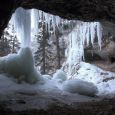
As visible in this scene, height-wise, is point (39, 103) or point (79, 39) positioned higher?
point (79, 39)

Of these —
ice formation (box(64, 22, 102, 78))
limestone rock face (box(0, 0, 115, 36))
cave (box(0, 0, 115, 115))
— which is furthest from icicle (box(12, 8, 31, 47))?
ice formation (box(64, 22, 102, 78))

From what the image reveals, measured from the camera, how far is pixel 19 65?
34.4ft

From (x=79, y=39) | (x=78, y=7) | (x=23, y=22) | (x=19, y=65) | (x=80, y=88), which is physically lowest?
(x=80, y=88)

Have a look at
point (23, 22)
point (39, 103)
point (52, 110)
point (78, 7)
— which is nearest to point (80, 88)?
point (78, 7)

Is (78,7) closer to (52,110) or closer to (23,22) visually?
(23,22)

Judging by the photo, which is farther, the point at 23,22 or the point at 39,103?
the point at 23,22

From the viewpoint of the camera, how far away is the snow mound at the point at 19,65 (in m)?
10.5

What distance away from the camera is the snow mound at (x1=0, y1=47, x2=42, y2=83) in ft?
34.4

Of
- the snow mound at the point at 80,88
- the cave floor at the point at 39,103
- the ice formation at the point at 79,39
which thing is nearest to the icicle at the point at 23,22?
the cave floor at the point at 39,103

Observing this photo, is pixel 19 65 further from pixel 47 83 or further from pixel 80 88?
pixel 80 88

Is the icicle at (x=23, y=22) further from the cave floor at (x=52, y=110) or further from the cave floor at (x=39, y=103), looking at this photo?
the cave floor at (x=52, y=110)

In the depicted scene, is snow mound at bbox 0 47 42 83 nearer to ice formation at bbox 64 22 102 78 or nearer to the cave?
the cave

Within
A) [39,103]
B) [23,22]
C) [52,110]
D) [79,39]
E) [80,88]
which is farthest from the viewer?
[79,39]

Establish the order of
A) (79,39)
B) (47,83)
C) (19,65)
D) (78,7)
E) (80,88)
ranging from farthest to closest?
(79,39) < (47,83) < (80,88) < (19,65) < (78,7)
